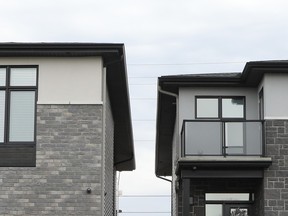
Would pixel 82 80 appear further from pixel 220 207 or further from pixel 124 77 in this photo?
pixel 220 207

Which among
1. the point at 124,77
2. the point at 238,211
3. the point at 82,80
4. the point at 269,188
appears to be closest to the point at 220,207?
the point at 238,211

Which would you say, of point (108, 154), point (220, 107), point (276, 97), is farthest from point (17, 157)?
point (276, 97)

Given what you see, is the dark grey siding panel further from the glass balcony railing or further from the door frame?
the door frame

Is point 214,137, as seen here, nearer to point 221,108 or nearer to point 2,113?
point 221,108

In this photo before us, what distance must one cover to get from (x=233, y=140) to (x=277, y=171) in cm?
167

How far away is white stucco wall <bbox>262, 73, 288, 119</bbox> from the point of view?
2430 centimetres

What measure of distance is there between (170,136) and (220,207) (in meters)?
7.93

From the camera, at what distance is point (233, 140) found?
24.9m

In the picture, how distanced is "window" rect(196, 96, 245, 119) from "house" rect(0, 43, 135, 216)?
5506 millimetres

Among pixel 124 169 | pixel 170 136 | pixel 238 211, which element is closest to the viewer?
pixel 238 211

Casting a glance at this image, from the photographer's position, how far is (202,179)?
26.1 metres

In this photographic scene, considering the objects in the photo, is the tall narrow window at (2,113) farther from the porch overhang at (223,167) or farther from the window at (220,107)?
the window at (220,107)

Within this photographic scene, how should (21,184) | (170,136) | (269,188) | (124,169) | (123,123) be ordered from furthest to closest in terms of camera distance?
(124,169)
(170,136)
(123,123)
(269,188)
(21,184)

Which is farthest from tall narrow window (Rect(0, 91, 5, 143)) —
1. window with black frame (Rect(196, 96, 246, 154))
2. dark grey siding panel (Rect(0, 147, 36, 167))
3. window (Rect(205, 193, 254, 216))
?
window (Rect(205, 193, 254, 216))
